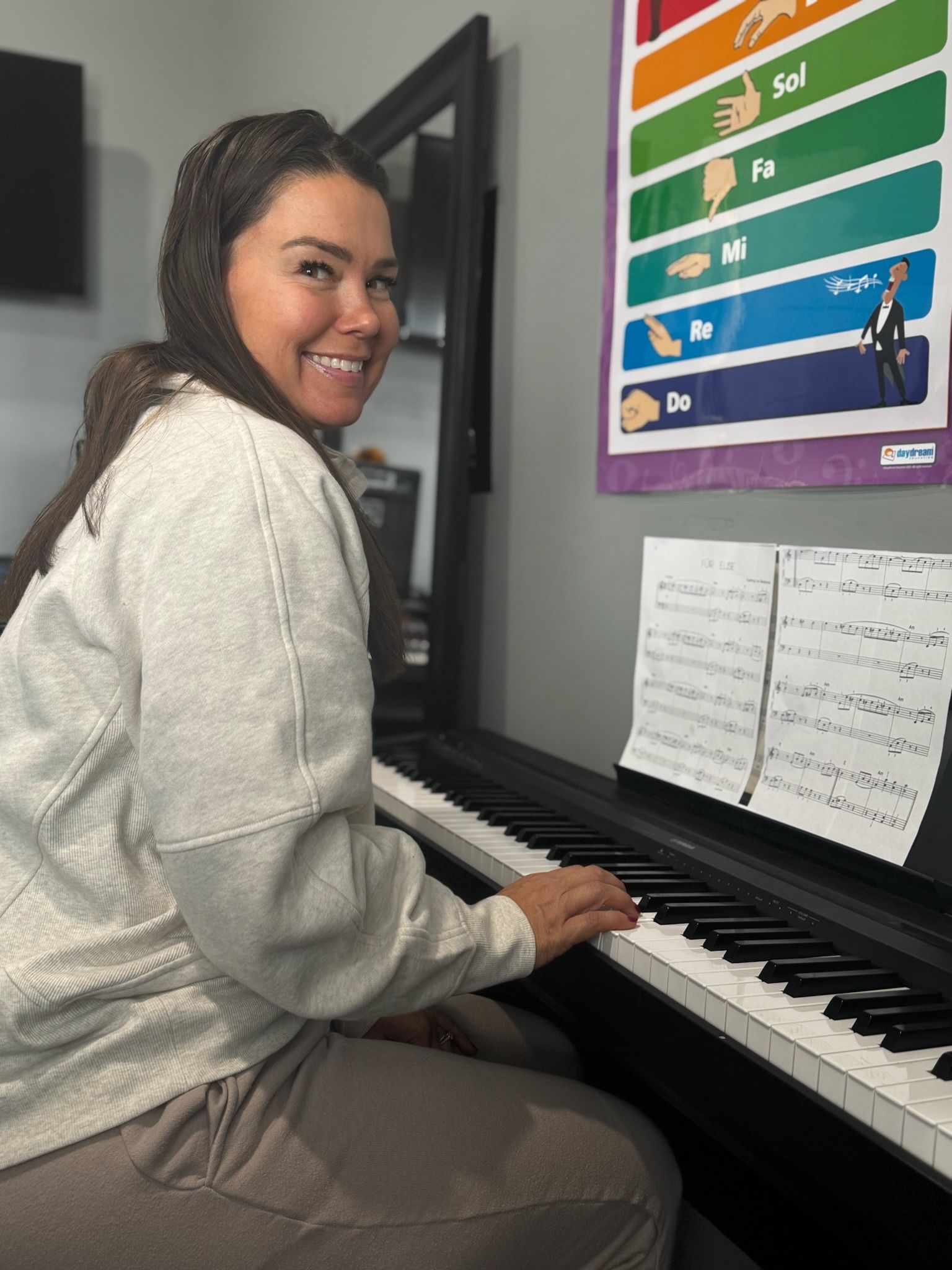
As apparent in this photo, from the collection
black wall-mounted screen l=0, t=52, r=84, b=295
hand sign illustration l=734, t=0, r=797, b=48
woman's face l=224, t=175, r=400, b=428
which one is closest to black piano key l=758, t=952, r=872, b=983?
woman's face l=224, t=175, r=400, b=428

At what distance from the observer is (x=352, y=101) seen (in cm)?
267

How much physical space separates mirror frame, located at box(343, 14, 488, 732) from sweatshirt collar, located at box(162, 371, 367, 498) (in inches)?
31.2

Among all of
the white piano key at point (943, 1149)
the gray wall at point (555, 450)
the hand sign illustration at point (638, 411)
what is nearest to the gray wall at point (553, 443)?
the gray wall at point (555, 450)

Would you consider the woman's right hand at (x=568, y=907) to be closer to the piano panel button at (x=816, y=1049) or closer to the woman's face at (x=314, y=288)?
the piano panel button at (x=816, y=1049)

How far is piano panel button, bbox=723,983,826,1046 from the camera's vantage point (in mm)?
868

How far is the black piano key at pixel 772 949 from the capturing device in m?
0.97

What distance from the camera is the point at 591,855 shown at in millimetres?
1246

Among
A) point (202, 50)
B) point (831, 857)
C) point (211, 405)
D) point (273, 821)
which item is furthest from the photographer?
point (202, 50)

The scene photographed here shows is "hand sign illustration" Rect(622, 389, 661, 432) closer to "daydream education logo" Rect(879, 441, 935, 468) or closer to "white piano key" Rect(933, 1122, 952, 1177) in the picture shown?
"daydream education logo" Rect(879, 441, 935, 468)

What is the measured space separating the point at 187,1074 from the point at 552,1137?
0.32m

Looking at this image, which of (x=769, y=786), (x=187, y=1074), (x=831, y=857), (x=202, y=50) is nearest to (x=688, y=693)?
(x=769, y=786)

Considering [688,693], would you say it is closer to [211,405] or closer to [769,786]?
[769,786]

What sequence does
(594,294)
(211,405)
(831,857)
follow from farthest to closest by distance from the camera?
1. (594,294)
2. (831,857)
3. (211,405)

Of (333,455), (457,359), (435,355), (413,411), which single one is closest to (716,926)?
(333,455)
